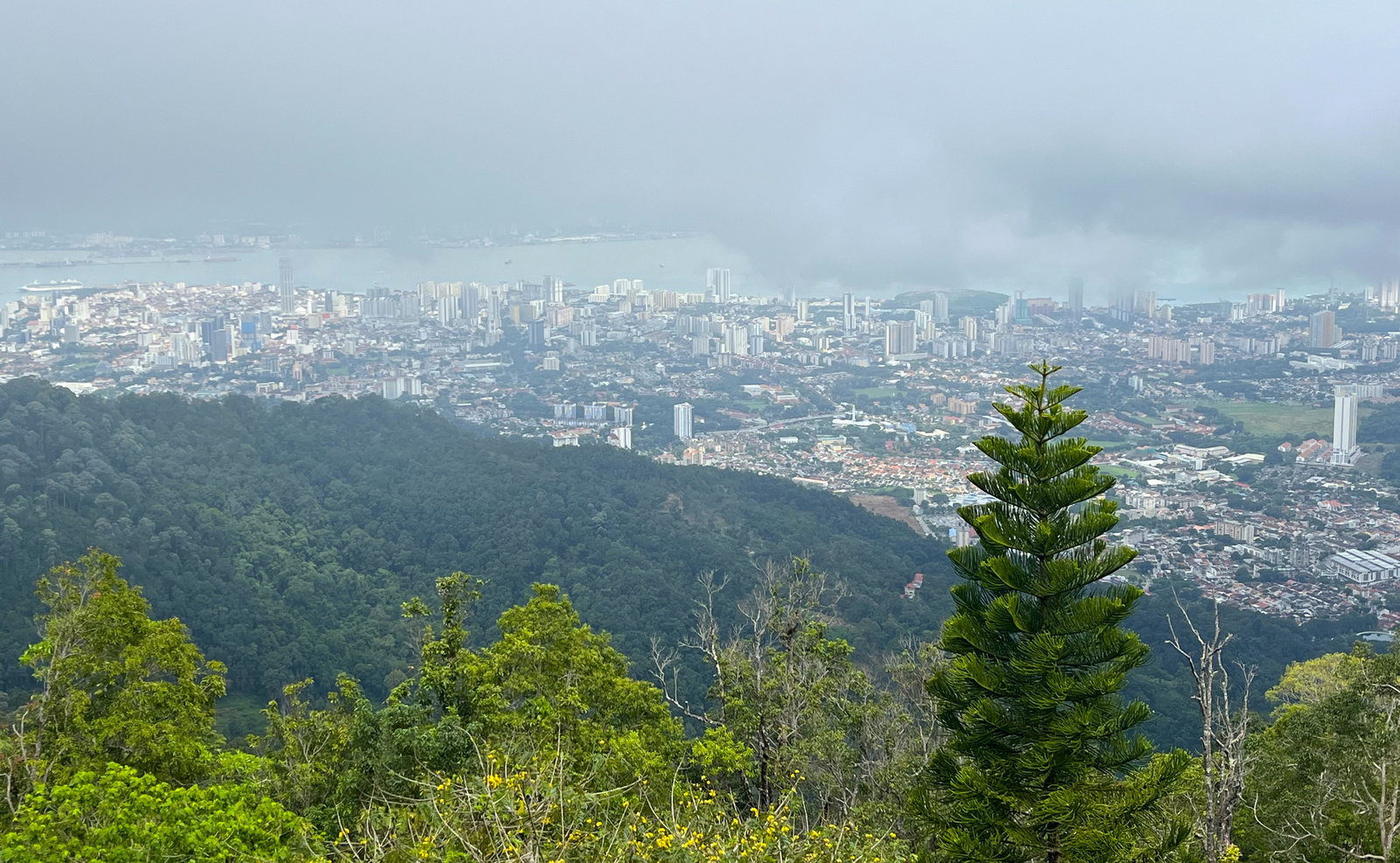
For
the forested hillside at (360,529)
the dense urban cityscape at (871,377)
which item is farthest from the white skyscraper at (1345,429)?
the forested hillside at (360,529)

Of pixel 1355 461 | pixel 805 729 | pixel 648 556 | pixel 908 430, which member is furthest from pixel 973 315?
pixel 805 729

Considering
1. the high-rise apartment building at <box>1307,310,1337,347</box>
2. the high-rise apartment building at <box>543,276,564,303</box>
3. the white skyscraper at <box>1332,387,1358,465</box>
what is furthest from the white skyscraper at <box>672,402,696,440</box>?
the high-rise apartment building at <box>1307,310,1337,347</box>

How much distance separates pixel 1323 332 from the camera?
198 ft

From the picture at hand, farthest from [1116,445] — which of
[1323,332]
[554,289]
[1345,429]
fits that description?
[554,289]

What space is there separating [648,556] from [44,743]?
1899 cm

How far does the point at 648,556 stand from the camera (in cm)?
2623

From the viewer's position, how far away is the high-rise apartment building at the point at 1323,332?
60.3 m

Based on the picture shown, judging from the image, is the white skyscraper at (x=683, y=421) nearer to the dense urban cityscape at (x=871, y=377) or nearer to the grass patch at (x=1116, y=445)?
the dense urban cityscape at (x=871, y=377)

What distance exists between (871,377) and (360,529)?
42.5 meters

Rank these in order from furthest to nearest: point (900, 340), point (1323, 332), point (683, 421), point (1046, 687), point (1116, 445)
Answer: point (900, 340)
point (1323, 332)
point (683, 421)
point (1116, 445)
point (1046, 687)

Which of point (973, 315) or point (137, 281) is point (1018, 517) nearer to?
point (137, 281)

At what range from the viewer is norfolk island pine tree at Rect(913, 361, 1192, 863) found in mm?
5477

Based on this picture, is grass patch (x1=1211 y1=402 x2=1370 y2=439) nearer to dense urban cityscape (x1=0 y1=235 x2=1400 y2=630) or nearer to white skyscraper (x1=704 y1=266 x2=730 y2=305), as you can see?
dense urban cityscape (x1=0 y1=235 x2=1400 y2=630)

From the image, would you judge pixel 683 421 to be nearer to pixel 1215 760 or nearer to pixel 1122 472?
pixel 1122 472
